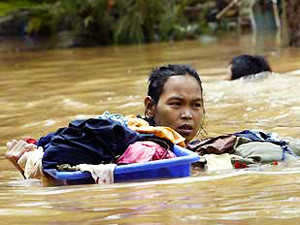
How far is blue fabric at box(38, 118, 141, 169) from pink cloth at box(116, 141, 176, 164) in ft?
0.16

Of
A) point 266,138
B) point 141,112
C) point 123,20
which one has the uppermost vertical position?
point 266,138

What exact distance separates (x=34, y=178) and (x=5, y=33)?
67.1 feet

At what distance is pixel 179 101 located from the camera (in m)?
4.68

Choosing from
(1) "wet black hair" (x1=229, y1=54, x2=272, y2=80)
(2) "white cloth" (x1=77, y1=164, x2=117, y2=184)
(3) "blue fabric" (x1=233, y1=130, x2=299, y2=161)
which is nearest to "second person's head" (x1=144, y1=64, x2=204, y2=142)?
(3) "blue fabric" (x1=233, y1=130, x2=299, y2=161)

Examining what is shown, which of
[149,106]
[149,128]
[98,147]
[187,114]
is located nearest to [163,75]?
[149,106]

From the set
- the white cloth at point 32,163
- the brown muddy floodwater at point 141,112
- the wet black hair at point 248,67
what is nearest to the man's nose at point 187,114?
the brown muddy floodwater at point 141,112

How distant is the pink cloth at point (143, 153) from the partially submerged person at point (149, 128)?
0.18 feet

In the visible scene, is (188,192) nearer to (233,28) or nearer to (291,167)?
(291,167)

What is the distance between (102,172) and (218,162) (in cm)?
90

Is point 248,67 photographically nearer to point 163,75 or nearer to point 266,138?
point 266,138

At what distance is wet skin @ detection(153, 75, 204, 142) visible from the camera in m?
4.65

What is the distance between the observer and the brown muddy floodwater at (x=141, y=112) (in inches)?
Result: 119

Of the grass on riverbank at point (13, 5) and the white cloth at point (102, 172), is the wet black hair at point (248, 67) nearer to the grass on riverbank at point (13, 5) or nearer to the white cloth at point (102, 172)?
the white cloth at point (102, 172)

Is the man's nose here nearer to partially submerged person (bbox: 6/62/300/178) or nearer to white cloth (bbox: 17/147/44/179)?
partially submerged person (bbox: 6/62/300/178)
